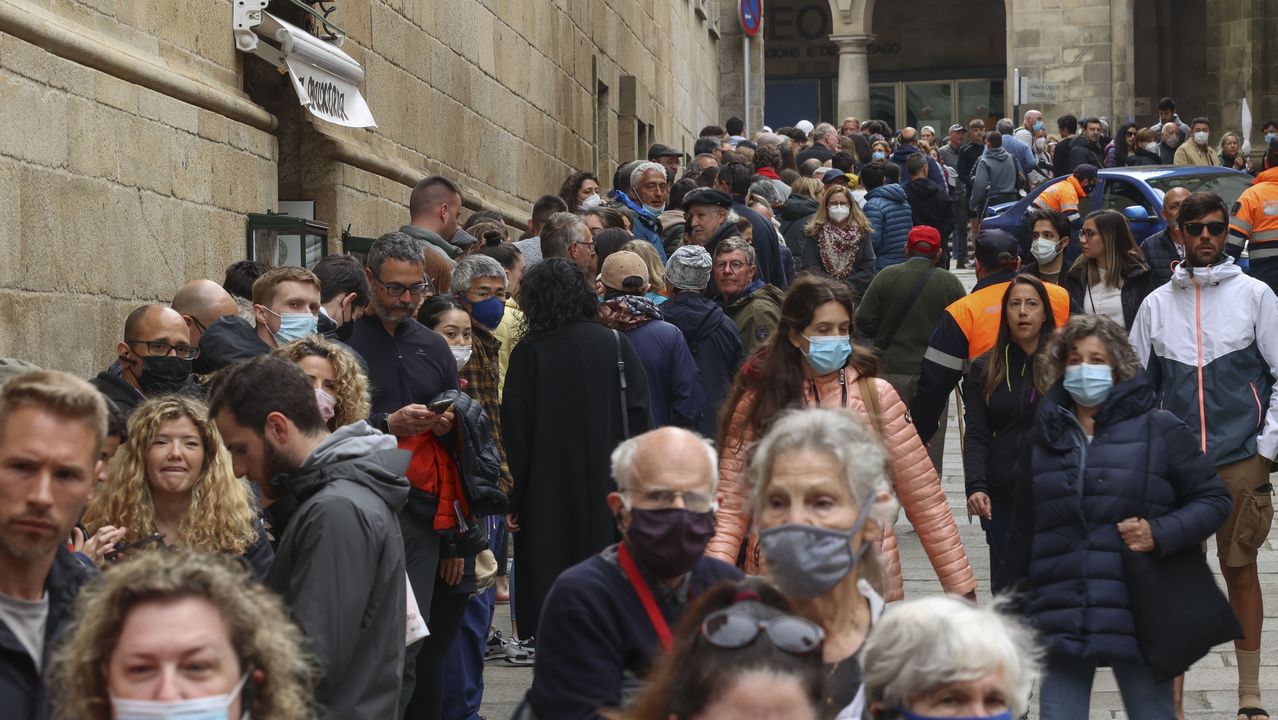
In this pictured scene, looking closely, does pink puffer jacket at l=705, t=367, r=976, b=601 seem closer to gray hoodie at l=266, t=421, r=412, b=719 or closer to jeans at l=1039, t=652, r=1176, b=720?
jeans at l=1039, t=652, r=1176, b=720

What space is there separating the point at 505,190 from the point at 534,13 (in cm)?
215

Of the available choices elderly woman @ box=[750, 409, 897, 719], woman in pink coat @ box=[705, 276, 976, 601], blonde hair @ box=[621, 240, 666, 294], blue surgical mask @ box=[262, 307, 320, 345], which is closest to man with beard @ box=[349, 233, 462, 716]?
blue surgical mask @ box=[262, 307, 320, 345]

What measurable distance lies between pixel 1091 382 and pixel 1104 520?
467mm

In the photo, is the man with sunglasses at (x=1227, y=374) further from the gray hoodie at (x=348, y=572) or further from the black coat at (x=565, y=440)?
the gray hoodie at (x=348, y=572)

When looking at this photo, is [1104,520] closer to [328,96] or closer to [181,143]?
[181,143]

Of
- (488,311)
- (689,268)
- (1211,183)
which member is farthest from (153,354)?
(1211,183)

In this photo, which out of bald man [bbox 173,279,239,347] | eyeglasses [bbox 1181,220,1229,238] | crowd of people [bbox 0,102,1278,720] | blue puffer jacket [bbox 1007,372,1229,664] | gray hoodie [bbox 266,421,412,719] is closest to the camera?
crowd of people [bbox 0,102,1278,720]

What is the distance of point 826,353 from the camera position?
20.9ft

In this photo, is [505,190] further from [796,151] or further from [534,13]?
[796,151]

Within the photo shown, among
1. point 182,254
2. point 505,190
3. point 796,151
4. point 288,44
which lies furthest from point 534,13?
point 182,254

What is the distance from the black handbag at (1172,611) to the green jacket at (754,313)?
382cm

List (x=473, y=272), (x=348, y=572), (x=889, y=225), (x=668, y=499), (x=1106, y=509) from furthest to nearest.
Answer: (x=889, y=225) < (x=473, y=272) < (x=1106, y=509) < (x=348, y=572) < (x=668, y=499)

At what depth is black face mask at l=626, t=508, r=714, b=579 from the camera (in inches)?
164

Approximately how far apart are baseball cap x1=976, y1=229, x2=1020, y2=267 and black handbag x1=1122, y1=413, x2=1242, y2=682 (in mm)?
3202
